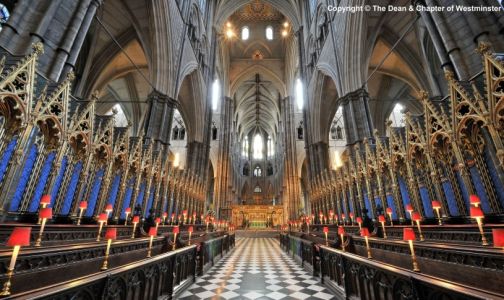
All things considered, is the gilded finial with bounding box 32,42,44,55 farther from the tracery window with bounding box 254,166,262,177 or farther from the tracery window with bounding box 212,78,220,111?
the tracery window with bounding box 254,166,262,177

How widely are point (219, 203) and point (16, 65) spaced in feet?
67.2

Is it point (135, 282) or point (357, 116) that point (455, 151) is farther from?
point (135, 282)

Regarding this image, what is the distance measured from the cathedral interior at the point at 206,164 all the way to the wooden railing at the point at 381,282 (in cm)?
2

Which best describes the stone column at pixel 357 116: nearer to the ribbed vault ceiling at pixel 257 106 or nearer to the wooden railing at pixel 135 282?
the wooden railing at pixel 135 282

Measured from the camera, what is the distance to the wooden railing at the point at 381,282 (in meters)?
1.53

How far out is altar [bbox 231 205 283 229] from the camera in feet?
87.6

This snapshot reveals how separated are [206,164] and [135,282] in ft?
50.5

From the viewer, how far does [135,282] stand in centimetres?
269

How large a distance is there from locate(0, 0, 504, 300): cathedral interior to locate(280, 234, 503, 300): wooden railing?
0.08 ft

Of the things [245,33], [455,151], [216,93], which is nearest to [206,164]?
[216,93]

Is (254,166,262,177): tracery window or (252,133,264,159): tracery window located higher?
(252,133,264,159): tracery window

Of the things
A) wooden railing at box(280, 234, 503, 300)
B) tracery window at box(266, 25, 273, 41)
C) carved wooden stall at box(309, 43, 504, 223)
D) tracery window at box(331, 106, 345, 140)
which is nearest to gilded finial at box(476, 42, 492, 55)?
carved wooden stall at box(309, 43, 504, 223)

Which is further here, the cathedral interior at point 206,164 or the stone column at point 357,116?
the stone column at point 357,116

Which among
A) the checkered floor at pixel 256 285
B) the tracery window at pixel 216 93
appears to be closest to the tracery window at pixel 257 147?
the tracery window at pixel 216 93
